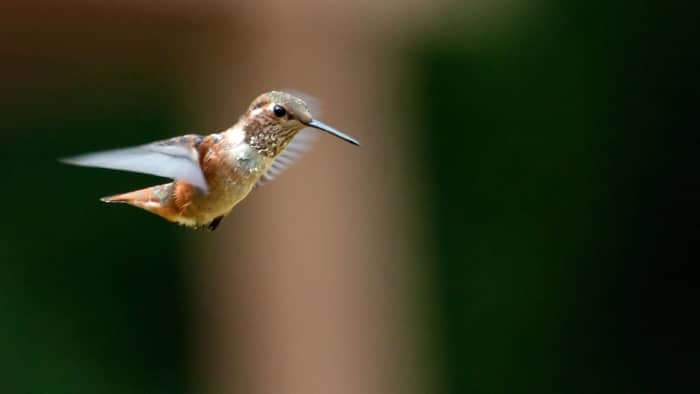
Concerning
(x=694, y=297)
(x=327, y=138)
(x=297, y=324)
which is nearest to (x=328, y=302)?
(x=297, y=324)

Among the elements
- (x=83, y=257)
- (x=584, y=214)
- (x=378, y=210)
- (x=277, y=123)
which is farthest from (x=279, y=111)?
(x=584, y=214)

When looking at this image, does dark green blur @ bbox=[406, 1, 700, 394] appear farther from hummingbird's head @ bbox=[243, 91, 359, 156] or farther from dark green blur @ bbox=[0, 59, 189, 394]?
hummingbird's head @ bbox=[243, 91, 359, 156]

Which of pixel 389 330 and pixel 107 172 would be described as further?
pixel 389 330

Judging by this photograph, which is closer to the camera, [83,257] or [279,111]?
[279,111]

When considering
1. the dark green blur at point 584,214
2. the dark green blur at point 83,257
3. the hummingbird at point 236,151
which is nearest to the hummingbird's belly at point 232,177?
the hummingbird at point 236,151

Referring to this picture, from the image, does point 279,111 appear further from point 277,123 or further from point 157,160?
point 157,160

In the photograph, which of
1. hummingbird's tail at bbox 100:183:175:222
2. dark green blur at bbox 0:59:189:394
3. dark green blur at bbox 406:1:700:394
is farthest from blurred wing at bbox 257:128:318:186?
dark green blur at bbox 406:1:700:394

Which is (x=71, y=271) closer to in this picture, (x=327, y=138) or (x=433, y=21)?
(x=327, y=138)
